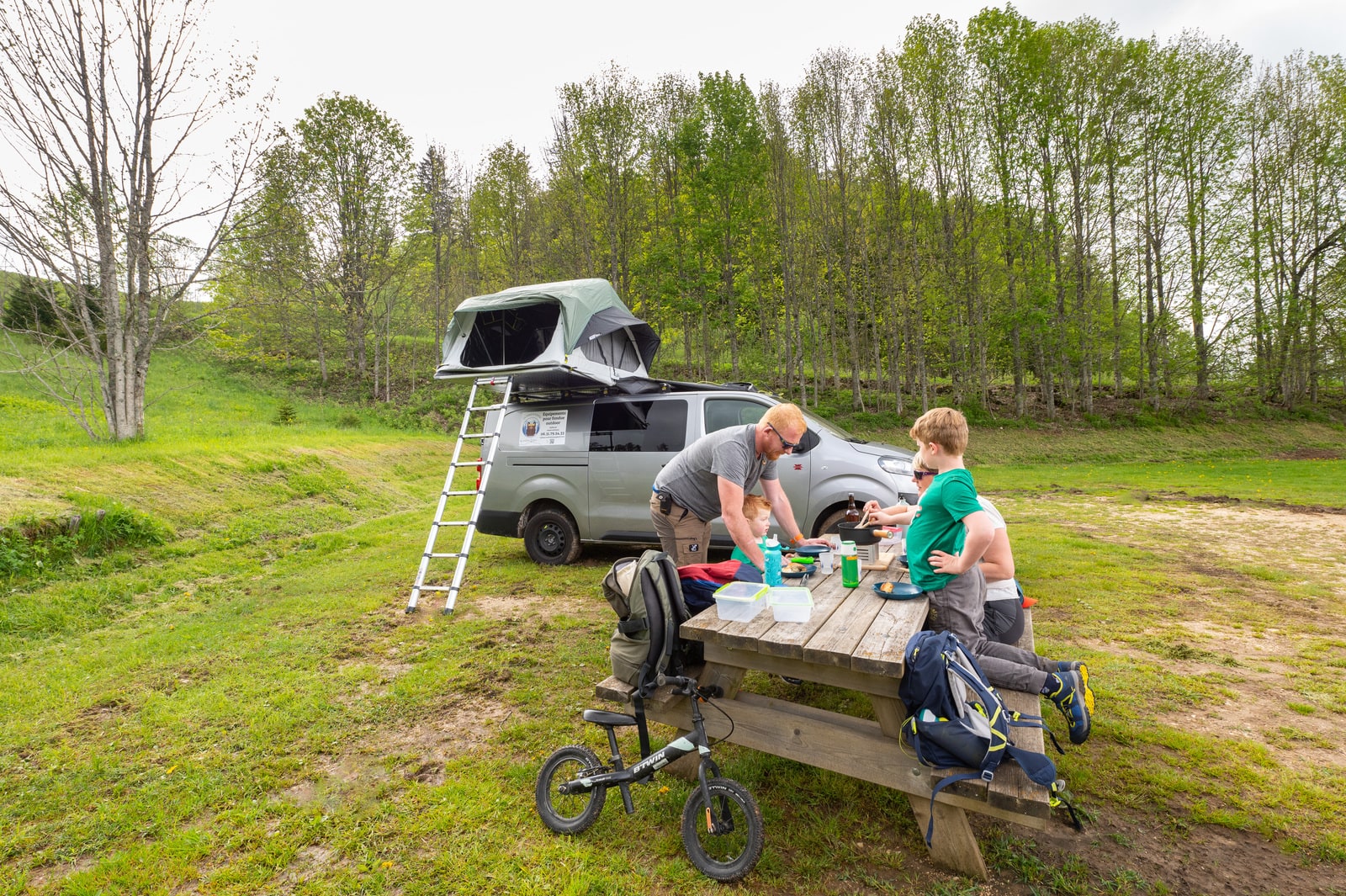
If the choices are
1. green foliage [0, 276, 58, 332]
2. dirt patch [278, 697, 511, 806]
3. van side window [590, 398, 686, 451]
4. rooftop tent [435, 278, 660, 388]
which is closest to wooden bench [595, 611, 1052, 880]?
dirt patch [278, 697, 511, 806]

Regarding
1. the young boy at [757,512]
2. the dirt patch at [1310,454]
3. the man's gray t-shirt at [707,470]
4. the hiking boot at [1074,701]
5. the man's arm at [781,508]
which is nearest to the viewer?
the hiking boot at [1074,701]

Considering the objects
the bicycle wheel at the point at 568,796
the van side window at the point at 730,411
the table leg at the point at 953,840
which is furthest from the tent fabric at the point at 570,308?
the table leg at the point at 953,840

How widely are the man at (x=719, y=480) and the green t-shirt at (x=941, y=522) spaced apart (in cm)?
84

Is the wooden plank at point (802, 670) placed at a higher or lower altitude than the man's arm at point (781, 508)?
lower

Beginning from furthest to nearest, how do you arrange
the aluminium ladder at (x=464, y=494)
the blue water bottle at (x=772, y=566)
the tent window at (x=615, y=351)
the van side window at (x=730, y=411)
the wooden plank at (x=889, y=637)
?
the tent window at (x=615, y=351), the van side window at (x=730, y=411), the aluminium ladder at (x=464, y=494), the blue water bottle at (x=772, y=566), the wooden plank at (x=889, y=637)

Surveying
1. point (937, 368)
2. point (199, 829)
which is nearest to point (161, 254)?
point (199, 829)

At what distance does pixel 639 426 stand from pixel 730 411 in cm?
98

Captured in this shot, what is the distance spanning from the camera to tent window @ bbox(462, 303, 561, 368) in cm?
680

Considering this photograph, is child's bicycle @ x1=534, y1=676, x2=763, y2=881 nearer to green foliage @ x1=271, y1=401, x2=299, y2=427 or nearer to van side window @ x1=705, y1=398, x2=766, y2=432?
van side window @ x1=705, y1=398, x2=766, y2=432

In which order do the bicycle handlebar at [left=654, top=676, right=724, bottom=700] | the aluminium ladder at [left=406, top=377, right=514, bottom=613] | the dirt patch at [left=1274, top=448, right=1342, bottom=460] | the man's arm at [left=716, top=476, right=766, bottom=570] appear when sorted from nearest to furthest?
the bicycle handlebar at [left=654, top=676, right=724, bottom=700] < the man's arm at [left=716, top=476, right=766, bottom=570] < the aluminium ladder at [left=406, top=377, right=514, bottom=613] < the dirt patch at [left=1274, top=448, right=1342, bottom=460]

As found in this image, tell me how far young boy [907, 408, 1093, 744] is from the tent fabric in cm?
403

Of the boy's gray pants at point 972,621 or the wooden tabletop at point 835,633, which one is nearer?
the wooden tabletop at point 835,633

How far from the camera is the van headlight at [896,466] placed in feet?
18.8

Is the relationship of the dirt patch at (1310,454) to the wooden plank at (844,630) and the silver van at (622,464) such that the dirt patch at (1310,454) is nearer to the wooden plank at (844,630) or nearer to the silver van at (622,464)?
the silver van at (622,464)
